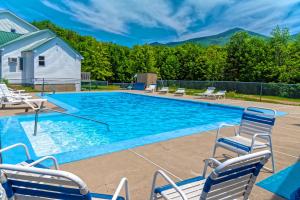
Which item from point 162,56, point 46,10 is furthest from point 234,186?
point 46,10

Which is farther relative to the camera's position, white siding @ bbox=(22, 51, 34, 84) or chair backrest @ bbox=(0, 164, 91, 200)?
white siding @ bbox=(22, 51, 34, 84)

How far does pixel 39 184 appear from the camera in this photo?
69.6 inches

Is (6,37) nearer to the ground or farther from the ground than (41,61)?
farther from the ground

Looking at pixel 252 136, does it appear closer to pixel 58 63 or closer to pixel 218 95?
pixel 218 95

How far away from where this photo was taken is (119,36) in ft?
275

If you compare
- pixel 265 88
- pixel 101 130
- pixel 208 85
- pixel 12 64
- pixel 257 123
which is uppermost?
pixel 12 64

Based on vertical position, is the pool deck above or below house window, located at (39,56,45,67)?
below

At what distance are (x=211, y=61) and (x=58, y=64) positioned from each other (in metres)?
19.7

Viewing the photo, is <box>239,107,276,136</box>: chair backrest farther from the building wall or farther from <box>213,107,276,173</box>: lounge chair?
the building wall

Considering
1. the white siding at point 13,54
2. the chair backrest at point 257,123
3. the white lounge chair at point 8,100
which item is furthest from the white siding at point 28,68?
the chair backrest at point 257,123

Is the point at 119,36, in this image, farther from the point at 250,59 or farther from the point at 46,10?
the point at 250,59

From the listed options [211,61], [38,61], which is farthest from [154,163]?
[211,61]

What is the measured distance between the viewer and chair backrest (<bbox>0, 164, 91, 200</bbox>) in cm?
165

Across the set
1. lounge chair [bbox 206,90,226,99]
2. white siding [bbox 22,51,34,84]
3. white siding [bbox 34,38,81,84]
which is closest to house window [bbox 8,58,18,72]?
white siding [bbox 22,51,34,84]
